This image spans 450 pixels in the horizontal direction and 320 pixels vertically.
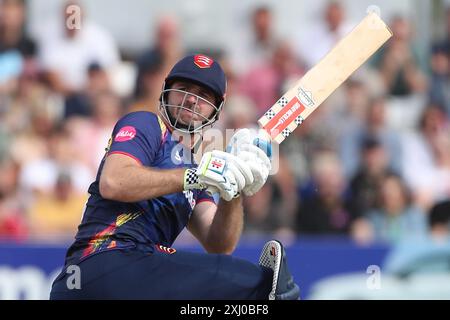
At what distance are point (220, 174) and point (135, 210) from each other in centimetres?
49

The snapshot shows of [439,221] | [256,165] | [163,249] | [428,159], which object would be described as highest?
[428,159]

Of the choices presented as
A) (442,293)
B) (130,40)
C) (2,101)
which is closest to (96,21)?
(130,40)

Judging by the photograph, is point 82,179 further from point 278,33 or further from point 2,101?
point 278,33

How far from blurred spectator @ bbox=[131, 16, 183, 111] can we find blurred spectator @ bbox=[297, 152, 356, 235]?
1.80m

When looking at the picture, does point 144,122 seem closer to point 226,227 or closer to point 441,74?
point 226,227

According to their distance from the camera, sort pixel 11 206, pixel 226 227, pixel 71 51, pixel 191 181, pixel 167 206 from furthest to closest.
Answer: pixel 71 51, pixel 11 206, pixel 226 227, pixel 167 206, pixel 191 181

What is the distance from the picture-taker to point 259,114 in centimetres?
975

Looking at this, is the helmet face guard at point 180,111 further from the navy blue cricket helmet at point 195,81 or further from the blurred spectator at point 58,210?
the blurred spectator at point 58,210

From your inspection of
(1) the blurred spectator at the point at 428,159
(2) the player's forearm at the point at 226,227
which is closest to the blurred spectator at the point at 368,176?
(1) the blurred spectator at the point at 428,159

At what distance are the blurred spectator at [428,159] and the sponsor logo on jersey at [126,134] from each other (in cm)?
530

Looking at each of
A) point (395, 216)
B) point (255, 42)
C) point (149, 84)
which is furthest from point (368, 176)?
point (149, 84)

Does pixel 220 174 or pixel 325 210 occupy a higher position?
pixel 325 210

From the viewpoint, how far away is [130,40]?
10.3 metres

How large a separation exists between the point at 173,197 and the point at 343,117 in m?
5.26
